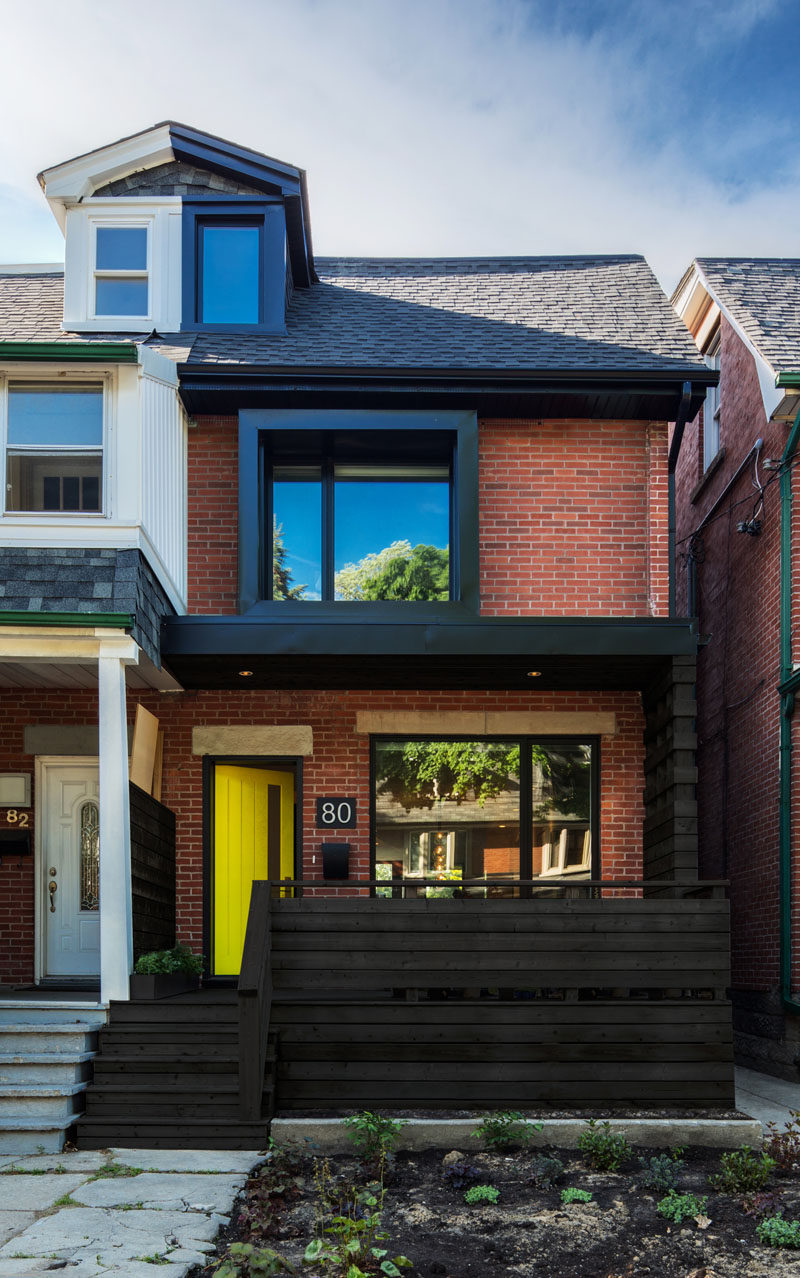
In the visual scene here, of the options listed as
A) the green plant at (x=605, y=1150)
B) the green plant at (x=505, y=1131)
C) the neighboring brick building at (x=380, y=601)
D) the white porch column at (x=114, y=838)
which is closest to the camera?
the green plant at (x=605, y=1150)

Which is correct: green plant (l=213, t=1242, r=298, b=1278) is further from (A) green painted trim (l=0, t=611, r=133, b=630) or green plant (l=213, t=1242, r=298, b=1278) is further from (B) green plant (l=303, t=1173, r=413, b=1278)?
(A) green painted trim (l=0, t=611, r=133, b=630)

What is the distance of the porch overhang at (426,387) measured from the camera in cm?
1017

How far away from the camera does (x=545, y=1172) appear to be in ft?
21.0

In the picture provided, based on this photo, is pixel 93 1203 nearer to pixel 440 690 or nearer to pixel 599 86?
pixel 440 690

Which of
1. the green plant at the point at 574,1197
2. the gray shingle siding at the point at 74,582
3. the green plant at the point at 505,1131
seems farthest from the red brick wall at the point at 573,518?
the green plant at the point at 574,1197

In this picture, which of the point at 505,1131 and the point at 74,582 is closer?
the point at 505,1131

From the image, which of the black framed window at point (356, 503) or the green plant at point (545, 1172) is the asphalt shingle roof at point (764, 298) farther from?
the green plant at point (545, 1172)

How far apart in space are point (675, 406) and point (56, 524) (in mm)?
5753

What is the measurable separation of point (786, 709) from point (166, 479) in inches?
228

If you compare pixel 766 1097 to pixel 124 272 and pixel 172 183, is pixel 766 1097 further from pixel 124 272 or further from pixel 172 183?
pixel 172 183

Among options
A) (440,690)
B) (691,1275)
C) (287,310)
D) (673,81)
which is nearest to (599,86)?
(673,81)

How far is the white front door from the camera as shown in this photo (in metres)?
10.4

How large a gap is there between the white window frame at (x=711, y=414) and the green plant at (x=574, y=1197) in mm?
9173

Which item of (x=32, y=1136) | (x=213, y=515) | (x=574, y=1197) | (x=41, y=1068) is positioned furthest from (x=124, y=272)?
(x=574, y=1197)
